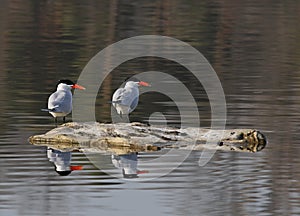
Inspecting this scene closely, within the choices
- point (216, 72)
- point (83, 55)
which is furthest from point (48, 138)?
point (83, 55)

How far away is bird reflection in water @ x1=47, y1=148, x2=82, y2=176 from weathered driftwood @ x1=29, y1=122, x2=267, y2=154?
27 centimetres

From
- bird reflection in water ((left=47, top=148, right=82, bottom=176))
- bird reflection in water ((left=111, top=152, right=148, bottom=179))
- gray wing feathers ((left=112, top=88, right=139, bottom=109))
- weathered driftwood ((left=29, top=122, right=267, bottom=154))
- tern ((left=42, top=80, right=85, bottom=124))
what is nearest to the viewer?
bird reflection in water ((left=111, top=152, right=148, bottom=179))

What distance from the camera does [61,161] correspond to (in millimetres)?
13031

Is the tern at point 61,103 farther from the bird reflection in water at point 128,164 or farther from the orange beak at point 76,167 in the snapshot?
the orange beak at point 76,167

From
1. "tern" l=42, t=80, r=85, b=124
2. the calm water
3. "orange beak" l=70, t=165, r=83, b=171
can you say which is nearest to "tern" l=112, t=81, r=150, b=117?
"tern" l=42, t=80, r=85, b=124

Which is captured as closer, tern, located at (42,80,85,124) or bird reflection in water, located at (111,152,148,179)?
bird reflection in water, located at (111,152,148,179)

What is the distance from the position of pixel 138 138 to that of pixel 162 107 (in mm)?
3665

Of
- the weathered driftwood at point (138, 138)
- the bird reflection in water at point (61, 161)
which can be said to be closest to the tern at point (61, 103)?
the weathered driftwood at point (138, 138)

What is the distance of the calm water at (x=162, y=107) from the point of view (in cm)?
1090

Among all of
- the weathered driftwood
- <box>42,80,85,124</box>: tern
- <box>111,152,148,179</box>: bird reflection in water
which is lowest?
<box>111,152,148,179</box>: bird reflection in water

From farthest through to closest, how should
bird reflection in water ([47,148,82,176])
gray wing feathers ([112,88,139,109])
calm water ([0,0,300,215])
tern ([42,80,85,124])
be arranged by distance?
gray wing feathers ([112,88,139,109]) → tern ([42,80,85,124]) → bird reflection in water ([47,148,82,176]) → calm water ([0,0,300,215])

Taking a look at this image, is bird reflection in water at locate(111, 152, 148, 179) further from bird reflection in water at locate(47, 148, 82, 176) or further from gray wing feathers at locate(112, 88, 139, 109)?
gray wing feathers at locate(112, 88, 139, 109)

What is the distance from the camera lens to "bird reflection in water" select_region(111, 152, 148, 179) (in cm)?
A: 1238

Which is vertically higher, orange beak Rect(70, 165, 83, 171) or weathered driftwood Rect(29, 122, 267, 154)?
weathered driftwood Rect(29, 122, 267, 154)
